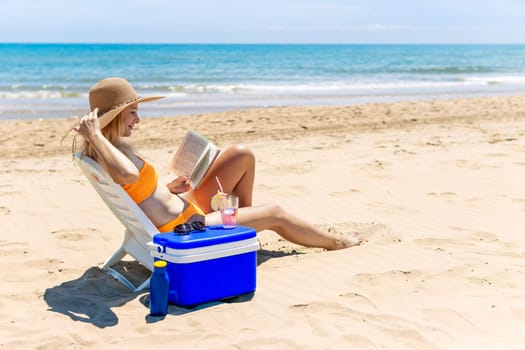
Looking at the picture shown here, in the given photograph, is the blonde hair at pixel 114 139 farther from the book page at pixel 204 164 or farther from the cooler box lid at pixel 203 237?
the cooler box lid at pixel 203 237

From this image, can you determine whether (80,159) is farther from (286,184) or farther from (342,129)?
(342,129)

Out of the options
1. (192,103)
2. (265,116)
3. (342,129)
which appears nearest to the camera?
(342,129)

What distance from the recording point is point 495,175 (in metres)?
6.50

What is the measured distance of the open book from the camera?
374 cm

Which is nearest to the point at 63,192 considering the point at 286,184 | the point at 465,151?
the point at 286,184

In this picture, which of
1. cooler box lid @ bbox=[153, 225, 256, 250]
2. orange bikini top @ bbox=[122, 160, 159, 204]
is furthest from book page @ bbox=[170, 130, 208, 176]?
cooler box lid @ bbox=[153, 225, 256, 250]

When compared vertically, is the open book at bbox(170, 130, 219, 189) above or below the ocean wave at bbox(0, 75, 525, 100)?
above

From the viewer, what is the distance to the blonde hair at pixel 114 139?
11.8 ft

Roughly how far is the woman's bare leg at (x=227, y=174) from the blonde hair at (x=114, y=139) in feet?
2.35

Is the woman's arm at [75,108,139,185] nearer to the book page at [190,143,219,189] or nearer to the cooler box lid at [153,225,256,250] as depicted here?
the cooler box lid at [153,225,256,250]

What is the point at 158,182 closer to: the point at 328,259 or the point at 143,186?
the point at 143,186

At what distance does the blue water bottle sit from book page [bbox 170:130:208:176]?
671 mm

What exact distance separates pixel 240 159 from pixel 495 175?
3.32 metres

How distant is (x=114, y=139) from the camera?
3625mm
